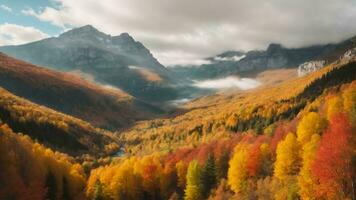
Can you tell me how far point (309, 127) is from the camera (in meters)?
117

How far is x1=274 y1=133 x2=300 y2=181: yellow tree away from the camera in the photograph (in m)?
110

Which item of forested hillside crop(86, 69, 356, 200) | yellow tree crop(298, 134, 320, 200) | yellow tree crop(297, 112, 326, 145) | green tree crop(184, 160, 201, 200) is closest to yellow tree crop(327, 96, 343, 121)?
forested hillside crop(86, 69, 356, 200)

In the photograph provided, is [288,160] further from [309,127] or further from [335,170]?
[335,170]

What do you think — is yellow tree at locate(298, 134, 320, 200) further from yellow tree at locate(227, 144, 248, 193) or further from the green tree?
the green tree

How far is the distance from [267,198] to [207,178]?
3993 cm

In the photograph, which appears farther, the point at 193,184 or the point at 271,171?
the point at 193,184

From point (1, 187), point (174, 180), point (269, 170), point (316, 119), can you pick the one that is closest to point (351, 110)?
point (316, 119)

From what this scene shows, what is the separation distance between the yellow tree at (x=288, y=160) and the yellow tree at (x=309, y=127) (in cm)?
280

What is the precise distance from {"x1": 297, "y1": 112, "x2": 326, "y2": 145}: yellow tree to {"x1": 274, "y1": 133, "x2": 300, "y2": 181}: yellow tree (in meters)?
2.80

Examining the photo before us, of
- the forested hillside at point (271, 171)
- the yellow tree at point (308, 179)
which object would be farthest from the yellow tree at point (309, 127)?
the yellow tree at point (308, 179)

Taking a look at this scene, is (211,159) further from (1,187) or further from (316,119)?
(1,187)

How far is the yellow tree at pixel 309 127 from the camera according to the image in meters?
115

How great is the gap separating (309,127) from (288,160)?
12.5 metres

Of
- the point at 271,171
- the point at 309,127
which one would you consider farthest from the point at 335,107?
the point at 271,171
